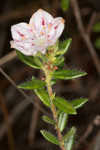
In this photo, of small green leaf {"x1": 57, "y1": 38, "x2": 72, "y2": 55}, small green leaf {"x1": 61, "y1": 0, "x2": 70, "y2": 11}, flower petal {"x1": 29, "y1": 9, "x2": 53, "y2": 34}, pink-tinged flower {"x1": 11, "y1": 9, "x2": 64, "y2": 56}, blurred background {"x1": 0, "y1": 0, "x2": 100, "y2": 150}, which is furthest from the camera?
blurred background {"x1": 0, "y1": 0, "x2": 100, "y2": 150}

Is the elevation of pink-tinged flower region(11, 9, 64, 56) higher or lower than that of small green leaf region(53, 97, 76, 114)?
higher

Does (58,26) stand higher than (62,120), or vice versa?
(58,26)

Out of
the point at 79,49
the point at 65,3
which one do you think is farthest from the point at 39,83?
the point at 79,49

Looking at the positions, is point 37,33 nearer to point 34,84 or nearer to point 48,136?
point 34,84

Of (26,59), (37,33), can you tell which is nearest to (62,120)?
(26,59)

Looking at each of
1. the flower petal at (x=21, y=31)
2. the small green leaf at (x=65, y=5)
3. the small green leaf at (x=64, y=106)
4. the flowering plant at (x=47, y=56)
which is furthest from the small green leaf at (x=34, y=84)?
the small green leaf at (x=65, y=5)

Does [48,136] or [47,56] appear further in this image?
[48,136]

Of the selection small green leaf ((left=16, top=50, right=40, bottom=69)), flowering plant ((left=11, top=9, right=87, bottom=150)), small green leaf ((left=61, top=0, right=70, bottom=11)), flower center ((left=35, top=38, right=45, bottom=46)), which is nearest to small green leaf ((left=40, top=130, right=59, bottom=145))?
flowering plant ((left=11, top=9, right=87, bottom=150))

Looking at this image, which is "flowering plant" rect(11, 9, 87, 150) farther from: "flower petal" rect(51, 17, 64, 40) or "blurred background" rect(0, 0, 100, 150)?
"blurred background" rect(0, 0, 100, 150)
